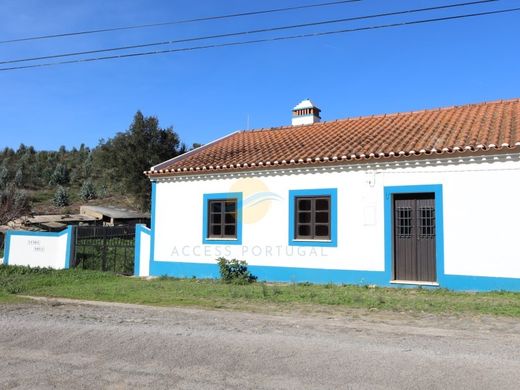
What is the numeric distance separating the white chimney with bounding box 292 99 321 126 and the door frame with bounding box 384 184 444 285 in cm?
764

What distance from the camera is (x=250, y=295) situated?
10922 mm

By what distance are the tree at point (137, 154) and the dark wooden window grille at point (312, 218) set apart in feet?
60.0

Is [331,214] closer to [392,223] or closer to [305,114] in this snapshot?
[392,223]

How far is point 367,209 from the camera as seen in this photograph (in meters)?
12.3

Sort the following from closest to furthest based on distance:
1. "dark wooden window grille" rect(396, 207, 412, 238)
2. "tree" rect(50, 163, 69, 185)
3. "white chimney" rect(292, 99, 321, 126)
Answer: "dark wooden window grille" rect(396, 207, 412, 238)
"white chimney" rect(292, 99, 321, 126)
"tree" rect(50, 163, 69, 185)

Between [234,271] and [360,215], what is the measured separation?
389cm

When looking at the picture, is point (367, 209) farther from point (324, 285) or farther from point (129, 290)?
point (129, 290)

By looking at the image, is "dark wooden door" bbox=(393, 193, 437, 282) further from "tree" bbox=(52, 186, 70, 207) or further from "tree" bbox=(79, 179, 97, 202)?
"tree" bbox=(79, 179, 97, 202)

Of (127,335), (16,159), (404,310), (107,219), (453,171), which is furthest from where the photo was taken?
(16,159)

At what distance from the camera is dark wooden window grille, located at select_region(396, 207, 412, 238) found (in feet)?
39.6

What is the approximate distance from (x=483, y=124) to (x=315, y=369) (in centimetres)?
1006

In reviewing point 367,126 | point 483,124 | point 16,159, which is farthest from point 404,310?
point 16,159

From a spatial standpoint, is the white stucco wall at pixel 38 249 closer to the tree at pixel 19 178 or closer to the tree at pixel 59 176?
the tree at pixel 19 178

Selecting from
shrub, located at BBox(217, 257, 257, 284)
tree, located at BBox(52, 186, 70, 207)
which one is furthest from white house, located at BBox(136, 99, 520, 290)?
tree, located at BBox(52, 186, 70, 207)
